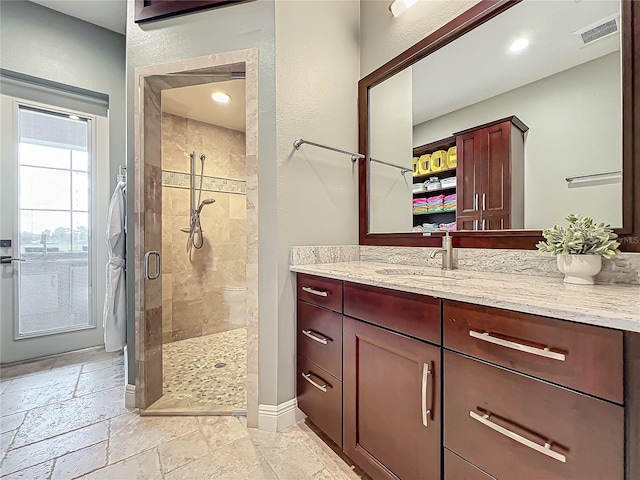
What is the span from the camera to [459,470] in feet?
2.99

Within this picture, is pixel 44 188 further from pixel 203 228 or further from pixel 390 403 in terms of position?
pixel 390 403

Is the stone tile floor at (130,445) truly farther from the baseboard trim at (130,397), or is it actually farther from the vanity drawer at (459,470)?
the vanity drawer at (459,470)

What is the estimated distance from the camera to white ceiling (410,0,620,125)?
1179 mm

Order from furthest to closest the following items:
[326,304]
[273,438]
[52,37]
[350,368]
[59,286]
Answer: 1. [59,286]
2. [52,37]
3. [273,438]
4. [326,304]
5. [350,368]

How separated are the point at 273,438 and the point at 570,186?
1850 millimetres

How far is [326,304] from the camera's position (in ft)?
4.80

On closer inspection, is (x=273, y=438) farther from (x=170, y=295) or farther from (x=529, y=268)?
(x=170, y=295)

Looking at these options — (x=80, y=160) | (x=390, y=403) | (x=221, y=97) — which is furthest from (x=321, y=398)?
(x=80, y=160)

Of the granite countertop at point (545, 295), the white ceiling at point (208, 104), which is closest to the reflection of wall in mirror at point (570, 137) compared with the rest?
the granite countertop at point (545, 295)

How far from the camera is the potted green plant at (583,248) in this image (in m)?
1.01

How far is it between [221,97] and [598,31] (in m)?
2.56

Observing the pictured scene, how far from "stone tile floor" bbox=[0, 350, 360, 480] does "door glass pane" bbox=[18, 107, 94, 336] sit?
2.41 ft

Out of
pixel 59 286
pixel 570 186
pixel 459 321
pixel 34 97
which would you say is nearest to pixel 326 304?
pixel 459 321

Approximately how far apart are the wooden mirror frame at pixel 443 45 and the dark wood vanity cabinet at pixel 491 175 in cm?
7
